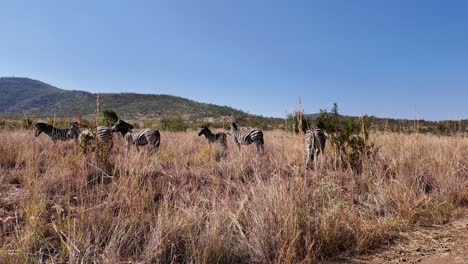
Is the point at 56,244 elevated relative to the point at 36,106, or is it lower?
lower

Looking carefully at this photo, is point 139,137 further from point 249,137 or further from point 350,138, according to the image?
point 350,138

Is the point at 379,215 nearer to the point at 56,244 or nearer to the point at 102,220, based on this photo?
the point at 102,220

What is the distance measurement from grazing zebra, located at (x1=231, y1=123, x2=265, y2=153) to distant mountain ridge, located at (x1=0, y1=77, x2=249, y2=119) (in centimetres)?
4196

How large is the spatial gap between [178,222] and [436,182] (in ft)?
13.6

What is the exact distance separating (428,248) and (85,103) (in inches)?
3084

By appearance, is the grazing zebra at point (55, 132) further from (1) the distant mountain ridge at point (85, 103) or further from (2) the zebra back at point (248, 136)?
(1) the distant mountain ridge at point (85, 103)

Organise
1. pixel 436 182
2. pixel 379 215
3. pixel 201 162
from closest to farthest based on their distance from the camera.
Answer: pixel 379 215 → pixel 436 182 → pixel 201 162

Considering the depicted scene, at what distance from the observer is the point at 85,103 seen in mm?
73688

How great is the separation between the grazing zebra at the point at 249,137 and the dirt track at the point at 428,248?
5.89 m

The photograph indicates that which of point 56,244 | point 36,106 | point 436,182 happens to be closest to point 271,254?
point 56,244

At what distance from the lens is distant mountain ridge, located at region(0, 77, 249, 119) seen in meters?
66.2

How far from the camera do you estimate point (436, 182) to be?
5.20 meters

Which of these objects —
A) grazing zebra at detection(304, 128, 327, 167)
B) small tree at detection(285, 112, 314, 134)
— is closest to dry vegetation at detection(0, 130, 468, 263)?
small tree at detection(285, 112, 314, 134)

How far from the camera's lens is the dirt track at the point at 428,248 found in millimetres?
3004
